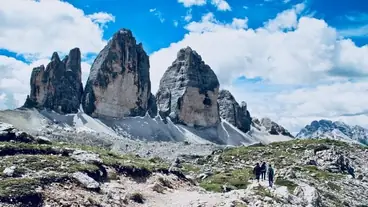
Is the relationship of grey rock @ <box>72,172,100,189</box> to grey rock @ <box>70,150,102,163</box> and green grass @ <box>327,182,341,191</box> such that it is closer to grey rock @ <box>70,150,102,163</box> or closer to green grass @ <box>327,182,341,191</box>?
grey rock @ <box>70,150,102,163</box>

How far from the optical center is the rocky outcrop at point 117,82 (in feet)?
564

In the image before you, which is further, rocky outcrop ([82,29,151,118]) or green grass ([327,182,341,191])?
rocky outcrop ([82,29,151,118])

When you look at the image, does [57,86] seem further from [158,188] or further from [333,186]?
[158,188]

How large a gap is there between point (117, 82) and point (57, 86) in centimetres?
2116

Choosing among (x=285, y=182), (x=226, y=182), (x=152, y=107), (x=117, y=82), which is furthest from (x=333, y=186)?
(x=152, y=107)

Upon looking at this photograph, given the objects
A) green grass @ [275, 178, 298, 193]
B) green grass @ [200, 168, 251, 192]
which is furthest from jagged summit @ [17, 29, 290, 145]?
green grass @ [275, 178, 298, 193]

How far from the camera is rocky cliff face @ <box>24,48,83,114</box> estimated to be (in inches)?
6348

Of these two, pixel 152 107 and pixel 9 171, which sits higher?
pixel 152 107

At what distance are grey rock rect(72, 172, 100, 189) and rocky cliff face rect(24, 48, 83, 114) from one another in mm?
130000

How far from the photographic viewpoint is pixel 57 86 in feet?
539

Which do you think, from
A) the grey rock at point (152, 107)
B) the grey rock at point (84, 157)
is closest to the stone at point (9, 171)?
the grey rock at point (84, 157)

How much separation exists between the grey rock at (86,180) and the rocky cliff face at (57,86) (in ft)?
427

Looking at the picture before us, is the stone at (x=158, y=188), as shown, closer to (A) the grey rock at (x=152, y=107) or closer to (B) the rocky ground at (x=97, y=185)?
(B) the rocky ground at (x=97, y=185)

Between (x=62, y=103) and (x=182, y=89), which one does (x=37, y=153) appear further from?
(x=182, y=89)
